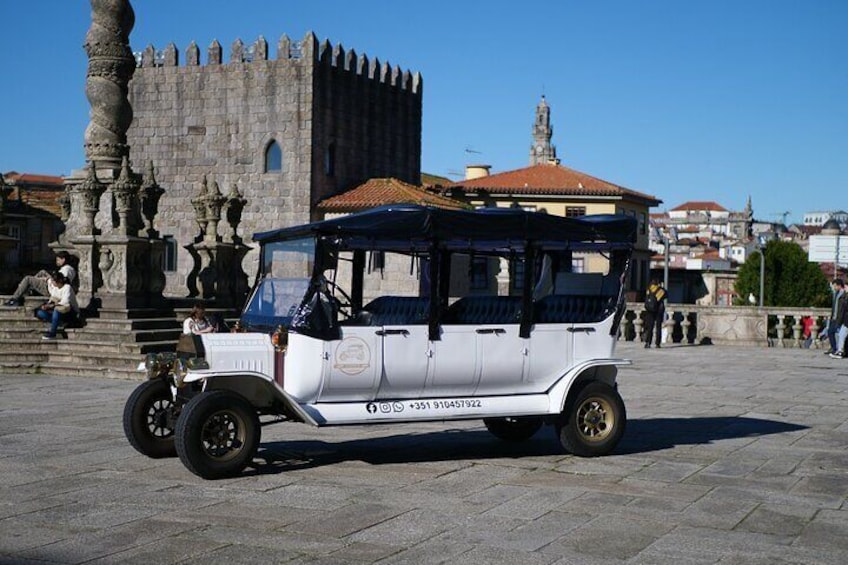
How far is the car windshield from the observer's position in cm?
1040

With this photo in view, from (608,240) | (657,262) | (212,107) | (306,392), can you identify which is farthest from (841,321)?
(657,262)

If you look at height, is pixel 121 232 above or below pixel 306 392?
above

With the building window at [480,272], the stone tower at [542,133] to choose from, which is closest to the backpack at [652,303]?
the building window at [480,272]

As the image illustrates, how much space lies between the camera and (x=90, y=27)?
Result: 77.8ft

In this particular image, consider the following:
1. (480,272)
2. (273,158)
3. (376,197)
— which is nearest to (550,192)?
(376,197)

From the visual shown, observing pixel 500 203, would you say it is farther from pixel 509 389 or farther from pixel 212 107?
pixel 509 389

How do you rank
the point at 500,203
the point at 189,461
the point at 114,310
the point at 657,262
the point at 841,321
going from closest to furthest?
1. the point at 189,461
2. the point at 114,310
3. the point at 841,321
4. the point at 500,203
5. the point at 657,262

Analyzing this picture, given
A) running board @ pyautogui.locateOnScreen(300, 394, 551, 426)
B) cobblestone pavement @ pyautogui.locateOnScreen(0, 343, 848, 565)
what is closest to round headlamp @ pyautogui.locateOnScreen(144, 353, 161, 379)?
cobblestone pavement @ pyautogui.locateOnScreen(0, 343, 848, 565)

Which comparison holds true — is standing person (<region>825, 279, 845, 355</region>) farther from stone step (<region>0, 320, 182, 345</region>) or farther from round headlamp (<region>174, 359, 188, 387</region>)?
round headlamp (<region>174, 359, 188, 387</region>)

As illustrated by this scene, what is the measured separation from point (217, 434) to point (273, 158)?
4399 cm

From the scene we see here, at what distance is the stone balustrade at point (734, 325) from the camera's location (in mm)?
30719

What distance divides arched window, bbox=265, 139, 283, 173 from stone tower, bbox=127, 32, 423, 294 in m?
0.04

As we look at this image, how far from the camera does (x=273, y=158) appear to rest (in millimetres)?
52906

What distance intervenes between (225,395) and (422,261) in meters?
2.70
